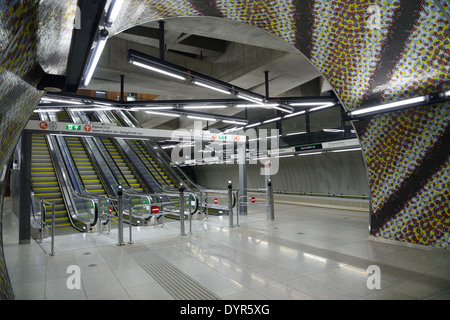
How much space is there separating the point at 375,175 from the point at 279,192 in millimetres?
9583

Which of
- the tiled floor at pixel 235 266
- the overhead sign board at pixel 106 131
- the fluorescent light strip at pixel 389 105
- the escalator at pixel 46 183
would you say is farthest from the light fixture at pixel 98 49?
the escalator at pixel 46 183

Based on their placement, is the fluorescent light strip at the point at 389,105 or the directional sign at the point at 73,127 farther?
the directional sign at the point at 73,127

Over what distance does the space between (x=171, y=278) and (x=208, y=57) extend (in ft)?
23.3

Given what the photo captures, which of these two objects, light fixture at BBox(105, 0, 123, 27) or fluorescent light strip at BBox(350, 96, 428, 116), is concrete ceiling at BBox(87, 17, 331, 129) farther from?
light fixture at BBox(105, 0, 123, 27)

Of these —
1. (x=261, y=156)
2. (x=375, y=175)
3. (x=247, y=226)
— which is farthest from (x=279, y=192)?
(x=375, y=175)

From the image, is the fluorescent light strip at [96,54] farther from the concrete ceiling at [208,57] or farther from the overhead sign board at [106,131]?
the overhead sign board at [106,131]

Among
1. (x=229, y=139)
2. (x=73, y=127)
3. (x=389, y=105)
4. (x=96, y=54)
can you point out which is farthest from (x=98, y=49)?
(x=229, y=139)

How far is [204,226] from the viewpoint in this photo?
7.94 m

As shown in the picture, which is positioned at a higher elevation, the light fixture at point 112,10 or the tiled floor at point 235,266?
the light fixture at point 112,10

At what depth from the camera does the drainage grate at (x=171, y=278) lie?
128 inches

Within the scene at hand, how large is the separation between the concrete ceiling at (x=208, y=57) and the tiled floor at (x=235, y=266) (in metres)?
4.19

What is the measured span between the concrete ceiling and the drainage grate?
14.9ft
